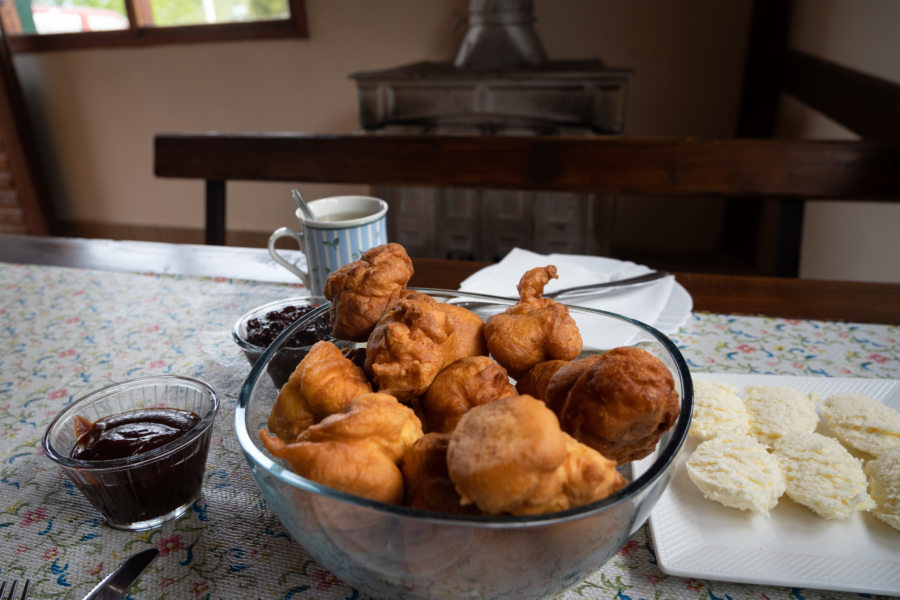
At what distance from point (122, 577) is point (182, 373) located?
438 mm

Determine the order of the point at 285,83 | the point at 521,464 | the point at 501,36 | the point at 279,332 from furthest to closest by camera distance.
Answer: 1. the point at 285,83
2. the point at 501,36
3. the point at 279,332
4. the point at 521,464

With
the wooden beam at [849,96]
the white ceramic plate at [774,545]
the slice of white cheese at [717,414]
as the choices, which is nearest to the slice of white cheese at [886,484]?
the white ceramic plate at [774,545]

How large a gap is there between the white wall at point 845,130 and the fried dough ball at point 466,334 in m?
1.78

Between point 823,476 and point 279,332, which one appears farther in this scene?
point 279,332

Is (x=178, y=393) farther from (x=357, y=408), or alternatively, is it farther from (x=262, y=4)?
(x=262, y=4)

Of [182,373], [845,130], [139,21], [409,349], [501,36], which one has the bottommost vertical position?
[182,373]

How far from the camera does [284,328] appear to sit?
0.91 m

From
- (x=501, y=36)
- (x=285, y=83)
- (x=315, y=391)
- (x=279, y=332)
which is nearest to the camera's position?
(x=315, y=391)

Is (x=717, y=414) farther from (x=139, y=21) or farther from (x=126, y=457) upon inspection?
(x=139, y=21)

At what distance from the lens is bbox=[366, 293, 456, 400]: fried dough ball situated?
1.90 feet

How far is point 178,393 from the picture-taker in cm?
79

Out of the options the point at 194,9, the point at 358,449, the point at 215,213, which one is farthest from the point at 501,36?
the point at 358,449

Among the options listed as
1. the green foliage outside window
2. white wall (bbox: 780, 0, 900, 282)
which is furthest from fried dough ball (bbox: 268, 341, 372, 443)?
the green foliage outside window

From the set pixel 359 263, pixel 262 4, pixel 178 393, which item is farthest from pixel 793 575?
pixel 262 4
